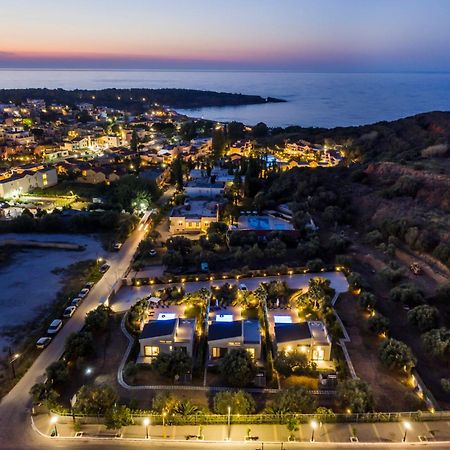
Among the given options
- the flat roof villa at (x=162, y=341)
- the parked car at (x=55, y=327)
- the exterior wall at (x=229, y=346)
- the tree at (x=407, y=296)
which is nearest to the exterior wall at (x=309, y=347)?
the exterior wall at (x=229, y=346)

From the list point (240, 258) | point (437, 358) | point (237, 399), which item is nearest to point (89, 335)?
point (237, 399)

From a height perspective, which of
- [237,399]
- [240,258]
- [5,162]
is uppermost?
[237,399]

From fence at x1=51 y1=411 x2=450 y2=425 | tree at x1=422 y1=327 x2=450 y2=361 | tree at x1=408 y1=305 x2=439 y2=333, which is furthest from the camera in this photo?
tree at x1=408 y1=305 x2=439 y2=333

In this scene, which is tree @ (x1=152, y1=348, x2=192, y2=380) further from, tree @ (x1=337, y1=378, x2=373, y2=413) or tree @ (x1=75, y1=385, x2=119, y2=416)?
tree @ (x1=337, y1=378, x2=373, y2=413)

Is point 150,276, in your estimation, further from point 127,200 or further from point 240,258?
point 127,200

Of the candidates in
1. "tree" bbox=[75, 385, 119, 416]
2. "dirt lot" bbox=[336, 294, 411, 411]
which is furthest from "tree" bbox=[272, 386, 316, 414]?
"tree" bbox=[75, 385, 119, 416]

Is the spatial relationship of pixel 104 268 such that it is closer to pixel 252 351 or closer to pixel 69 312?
pixel 69 312
